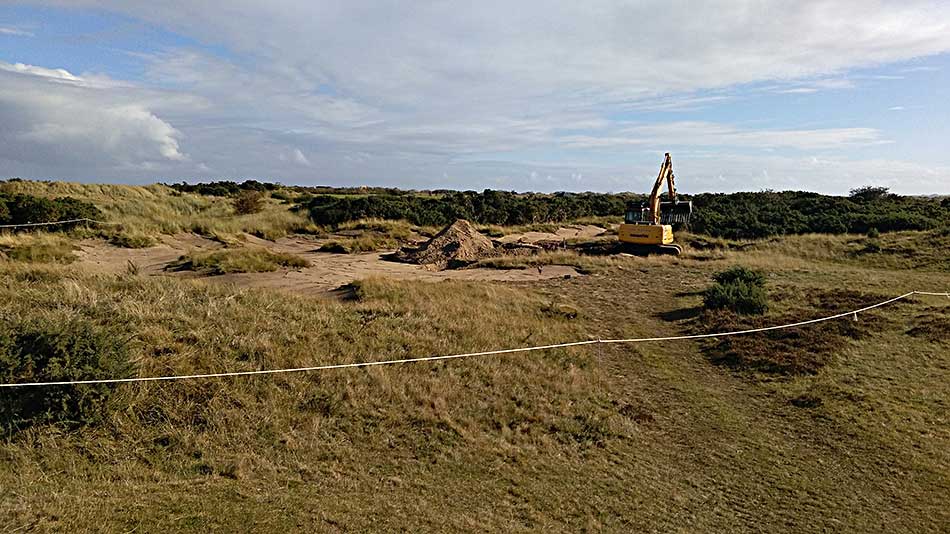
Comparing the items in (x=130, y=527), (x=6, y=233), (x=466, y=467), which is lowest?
(x=466, y=467)

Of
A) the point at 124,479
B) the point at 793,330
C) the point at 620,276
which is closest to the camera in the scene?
the point at 124,479

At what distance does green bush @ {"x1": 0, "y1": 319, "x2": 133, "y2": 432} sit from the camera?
259 inches

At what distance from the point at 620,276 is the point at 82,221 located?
61.1 ft

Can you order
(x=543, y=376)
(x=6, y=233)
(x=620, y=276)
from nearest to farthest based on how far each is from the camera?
(x=543, y=376), (x=6, y=233), (x=620, y=276)

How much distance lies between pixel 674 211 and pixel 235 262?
20.9 m

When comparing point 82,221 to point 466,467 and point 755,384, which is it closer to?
point 466,467

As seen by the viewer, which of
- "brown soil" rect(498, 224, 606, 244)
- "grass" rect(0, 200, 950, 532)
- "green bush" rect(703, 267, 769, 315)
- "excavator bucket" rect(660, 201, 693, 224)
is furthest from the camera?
"brown soil" rect(498, 224, 606, 244)

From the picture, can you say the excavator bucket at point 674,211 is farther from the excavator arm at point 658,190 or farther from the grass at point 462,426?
the grass at point 462,426

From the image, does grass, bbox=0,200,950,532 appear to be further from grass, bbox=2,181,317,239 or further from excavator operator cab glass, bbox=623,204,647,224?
excavator operator cab glass, bbox=623,204,647,224

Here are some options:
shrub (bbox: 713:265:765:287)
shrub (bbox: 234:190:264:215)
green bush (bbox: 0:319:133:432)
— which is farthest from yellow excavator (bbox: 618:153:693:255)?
green bush (bbox: 0:319:133:432)

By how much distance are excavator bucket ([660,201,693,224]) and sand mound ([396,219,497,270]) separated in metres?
9.05

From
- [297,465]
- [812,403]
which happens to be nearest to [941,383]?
[812,403]

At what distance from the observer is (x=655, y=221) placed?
1062 inches

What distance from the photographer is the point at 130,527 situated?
4762 millimetres
